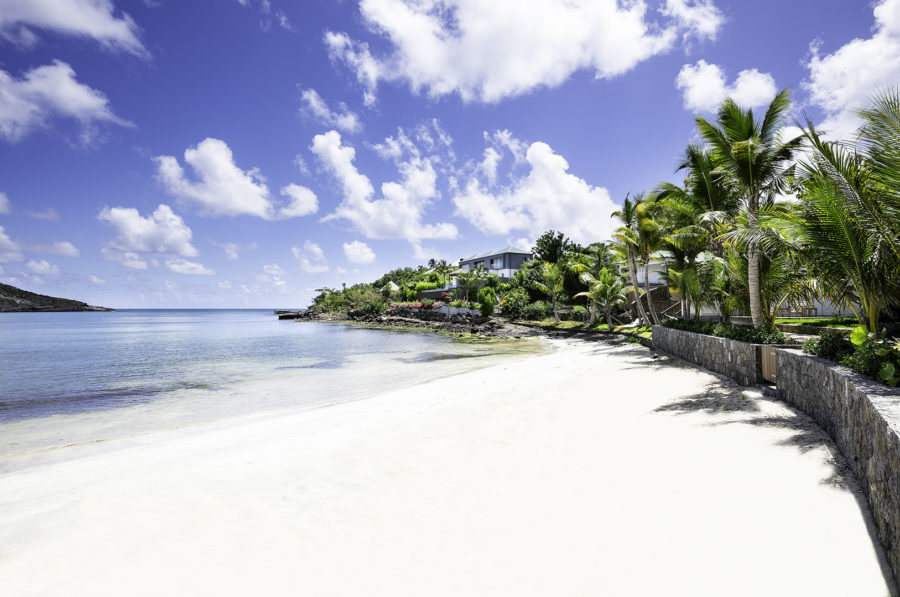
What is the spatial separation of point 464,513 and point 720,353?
9504 millimetres

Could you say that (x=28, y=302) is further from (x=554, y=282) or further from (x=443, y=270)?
(x=554, y=282)

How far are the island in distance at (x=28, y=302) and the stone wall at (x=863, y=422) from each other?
684 feet

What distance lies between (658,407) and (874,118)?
5476mm

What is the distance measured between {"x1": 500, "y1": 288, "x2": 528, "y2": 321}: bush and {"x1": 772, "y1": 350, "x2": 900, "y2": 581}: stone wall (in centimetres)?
3713

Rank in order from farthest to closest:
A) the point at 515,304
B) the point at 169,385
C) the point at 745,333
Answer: the point at 515,304 < the point at 169,385 < the point at 745,333

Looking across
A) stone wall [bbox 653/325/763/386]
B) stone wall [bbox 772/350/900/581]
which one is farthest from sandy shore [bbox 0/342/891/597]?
stone wall [bbox 653/325/763/386]

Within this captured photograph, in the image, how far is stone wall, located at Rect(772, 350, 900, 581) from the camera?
10.1ft

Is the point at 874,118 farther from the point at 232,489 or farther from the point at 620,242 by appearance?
the point at 620,242

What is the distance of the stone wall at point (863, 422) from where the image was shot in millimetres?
3087

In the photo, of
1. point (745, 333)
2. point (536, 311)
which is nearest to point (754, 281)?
point (745, 333)

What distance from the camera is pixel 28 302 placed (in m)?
158

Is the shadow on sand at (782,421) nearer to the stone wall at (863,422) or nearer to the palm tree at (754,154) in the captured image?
the stone wall at (863,422)

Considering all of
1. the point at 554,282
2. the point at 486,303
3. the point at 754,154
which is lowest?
the point at 486,303

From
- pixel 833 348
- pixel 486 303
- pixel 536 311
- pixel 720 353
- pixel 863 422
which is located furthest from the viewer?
pixel 486 303
